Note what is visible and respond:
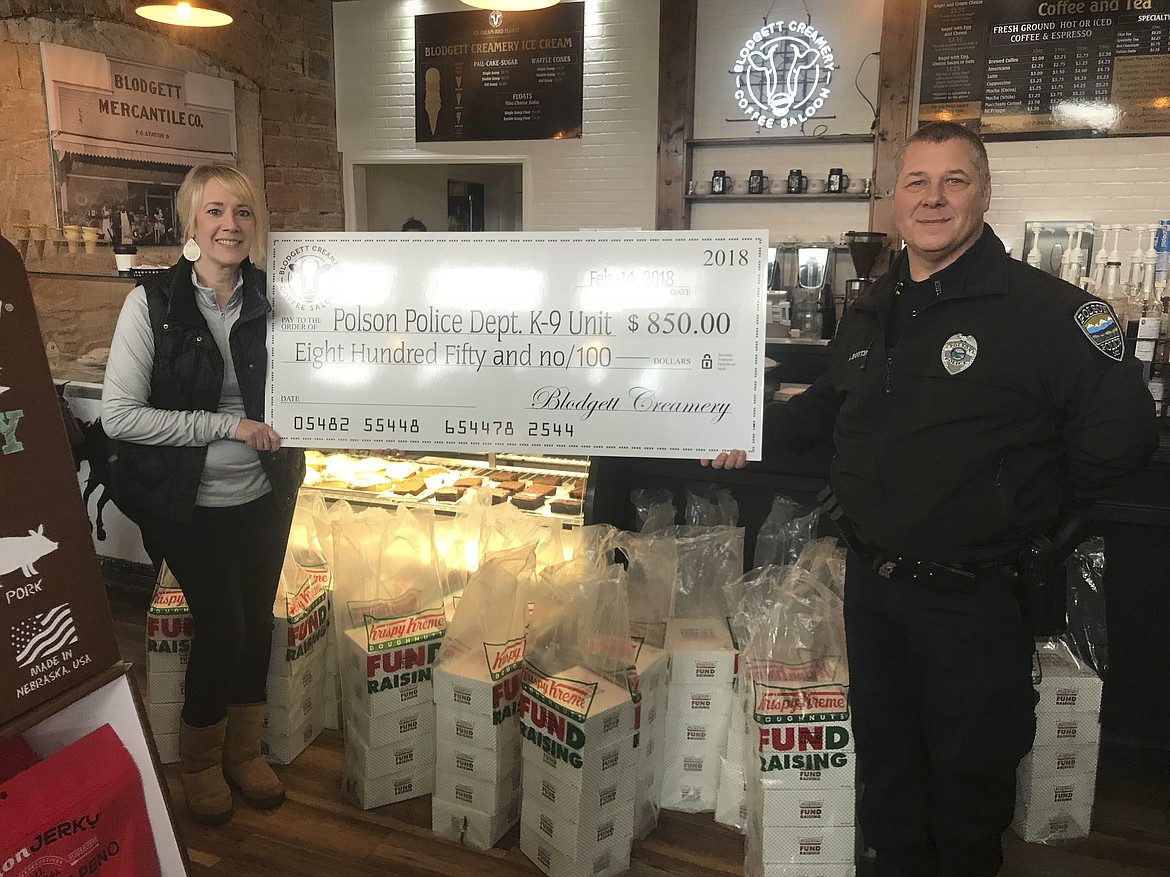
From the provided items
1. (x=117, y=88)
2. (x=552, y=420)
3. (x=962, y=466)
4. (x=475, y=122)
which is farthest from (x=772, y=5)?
(x=962, y=466)

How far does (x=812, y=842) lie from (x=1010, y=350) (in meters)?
1.31

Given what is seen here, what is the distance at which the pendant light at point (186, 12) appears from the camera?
156 inches

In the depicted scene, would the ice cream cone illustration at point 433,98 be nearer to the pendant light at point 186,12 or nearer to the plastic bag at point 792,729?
the pendant light at point 186,12

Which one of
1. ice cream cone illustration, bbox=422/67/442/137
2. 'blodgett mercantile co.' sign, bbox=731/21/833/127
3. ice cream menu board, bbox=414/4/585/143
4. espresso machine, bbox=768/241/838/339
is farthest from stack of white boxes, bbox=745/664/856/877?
ice cream cone illustration, bbox=422/67/442/137

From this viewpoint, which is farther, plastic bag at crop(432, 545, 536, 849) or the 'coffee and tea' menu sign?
plastic bag at crop(432, 545, 536, 849)

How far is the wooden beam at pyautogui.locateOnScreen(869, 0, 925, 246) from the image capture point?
207 inches

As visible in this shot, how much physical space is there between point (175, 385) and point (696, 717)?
1.66 m

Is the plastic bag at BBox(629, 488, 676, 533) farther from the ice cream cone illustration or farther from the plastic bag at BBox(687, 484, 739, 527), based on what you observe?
the ice cream cone illustration

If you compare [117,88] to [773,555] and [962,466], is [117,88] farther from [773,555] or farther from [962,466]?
[962,466]

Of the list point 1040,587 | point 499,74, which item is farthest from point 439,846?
point 499,74

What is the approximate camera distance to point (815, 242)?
5516 mm

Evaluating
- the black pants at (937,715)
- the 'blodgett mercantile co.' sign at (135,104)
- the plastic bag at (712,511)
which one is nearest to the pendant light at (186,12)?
the 'blodgett mercantile co.' sign at (135,104)

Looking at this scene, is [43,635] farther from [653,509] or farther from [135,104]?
[135,104]

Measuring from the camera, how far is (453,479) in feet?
11.5
